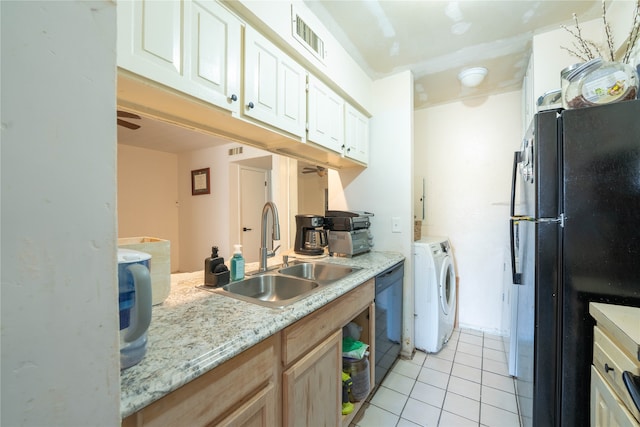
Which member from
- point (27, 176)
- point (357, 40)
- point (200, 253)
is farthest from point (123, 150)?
point (27, 176)

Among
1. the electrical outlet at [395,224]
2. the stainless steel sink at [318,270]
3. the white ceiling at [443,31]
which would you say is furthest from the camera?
the electrical outlet at [395,224]

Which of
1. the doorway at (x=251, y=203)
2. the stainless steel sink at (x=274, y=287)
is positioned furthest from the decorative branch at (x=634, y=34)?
the doorway at (x=251, y=203)

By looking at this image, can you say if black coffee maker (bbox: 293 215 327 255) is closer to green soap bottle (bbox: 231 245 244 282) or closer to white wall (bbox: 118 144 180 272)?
green soap bottle (bbox: 231 245 244 282)

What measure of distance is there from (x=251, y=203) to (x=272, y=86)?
320 cm

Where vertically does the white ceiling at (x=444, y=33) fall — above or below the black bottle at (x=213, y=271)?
above

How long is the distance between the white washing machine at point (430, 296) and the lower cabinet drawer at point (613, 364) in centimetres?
123

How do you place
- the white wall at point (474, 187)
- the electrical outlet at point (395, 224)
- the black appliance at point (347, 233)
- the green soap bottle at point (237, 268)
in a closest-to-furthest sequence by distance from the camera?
the green soap bottle at point (237, 268) < the black appliance at point (347, 233) < the electrical outlet at point (395, 224) < the white wall at point (474, 187)

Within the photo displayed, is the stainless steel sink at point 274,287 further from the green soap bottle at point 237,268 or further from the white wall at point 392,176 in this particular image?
the white wall at point 392,176

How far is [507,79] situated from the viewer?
223 cm

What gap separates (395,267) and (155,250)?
1599 millimetres

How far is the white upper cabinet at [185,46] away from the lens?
2.62 feet

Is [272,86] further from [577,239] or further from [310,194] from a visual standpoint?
[310,194]

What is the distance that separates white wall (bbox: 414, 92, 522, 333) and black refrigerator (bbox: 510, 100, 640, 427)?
152cm

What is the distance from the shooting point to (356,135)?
2.08 metres
